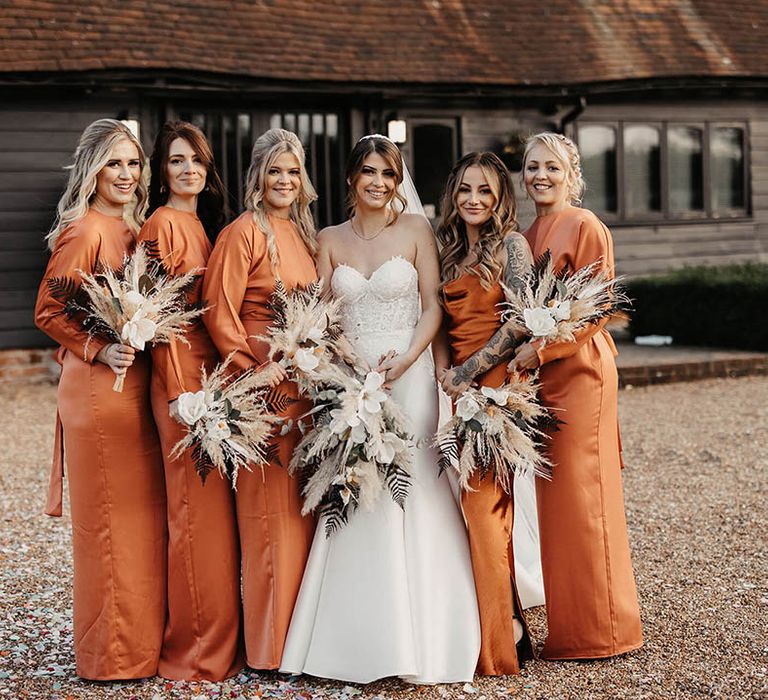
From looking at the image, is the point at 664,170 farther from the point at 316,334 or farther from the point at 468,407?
the point at 316,334

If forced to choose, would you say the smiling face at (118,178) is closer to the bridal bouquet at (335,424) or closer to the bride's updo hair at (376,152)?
the bridal bouquet at (335,424)

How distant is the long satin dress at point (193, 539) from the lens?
464 cm

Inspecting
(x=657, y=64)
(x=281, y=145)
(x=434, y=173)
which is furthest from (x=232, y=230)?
(x=657, y=64)

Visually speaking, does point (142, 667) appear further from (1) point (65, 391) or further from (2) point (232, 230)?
(2) point (232, 230)

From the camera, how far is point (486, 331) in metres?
4.72

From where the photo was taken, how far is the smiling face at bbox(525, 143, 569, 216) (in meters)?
4.75

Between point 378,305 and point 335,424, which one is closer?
point 335,424

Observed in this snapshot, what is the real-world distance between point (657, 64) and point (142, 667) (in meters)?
13.6

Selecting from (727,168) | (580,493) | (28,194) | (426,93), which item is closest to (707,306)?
(727,168)

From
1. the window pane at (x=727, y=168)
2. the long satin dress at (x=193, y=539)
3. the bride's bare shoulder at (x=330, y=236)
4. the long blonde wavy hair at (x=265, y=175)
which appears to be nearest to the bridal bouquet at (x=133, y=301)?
the long satin dress at (x=193, y=539)

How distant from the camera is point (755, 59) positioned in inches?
662

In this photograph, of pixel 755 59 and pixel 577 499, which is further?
pixel 755 59

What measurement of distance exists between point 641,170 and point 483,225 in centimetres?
1281

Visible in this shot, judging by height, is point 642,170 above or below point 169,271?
above
